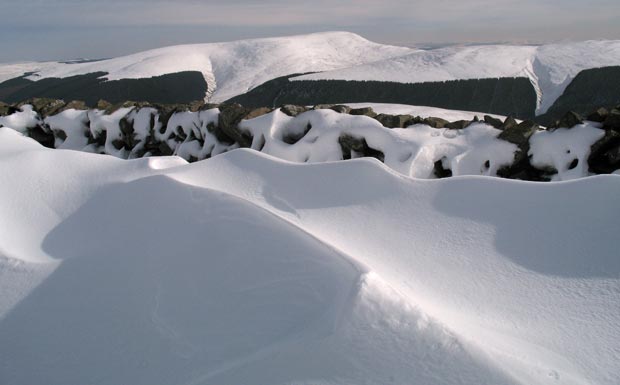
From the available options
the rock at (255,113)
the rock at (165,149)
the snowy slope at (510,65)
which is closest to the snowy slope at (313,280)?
the rock at (255,113)

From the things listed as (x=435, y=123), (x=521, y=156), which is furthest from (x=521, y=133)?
(x=435, y=123)

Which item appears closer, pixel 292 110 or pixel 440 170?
pixel 440 170

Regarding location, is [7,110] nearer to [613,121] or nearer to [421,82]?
[613,121]

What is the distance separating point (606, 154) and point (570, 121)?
0.51 m

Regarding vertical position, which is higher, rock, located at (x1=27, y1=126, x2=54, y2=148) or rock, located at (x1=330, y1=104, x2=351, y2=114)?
rock, located at (x1=330, y1=104, x2=351, y2=114)

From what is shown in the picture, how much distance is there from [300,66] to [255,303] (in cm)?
4949

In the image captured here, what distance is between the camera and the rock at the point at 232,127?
6.42 metres

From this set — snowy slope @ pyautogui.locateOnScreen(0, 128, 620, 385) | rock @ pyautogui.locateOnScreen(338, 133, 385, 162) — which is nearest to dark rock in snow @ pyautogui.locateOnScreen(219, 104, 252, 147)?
rock @ pyautogui.locateOnScreen(338, 133, 385, 162)

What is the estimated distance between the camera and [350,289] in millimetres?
2145

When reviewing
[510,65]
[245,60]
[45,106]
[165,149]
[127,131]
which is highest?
[45,106]

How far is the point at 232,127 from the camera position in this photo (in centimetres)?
650

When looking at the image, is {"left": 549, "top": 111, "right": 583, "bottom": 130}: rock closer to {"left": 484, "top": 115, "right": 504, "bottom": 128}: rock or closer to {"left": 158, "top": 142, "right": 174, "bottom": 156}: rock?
{"left": 484, "top": 115, "right": 504, "bottom": 128}: rock

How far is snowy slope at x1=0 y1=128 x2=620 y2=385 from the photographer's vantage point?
191 centimetres

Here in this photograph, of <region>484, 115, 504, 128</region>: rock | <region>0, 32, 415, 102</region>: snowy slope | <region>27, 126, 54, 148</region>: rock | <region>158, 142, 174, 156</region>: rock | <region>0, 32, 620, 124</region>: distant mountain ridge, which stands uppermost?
<region>484, 115, 504, 128</region>: rock
